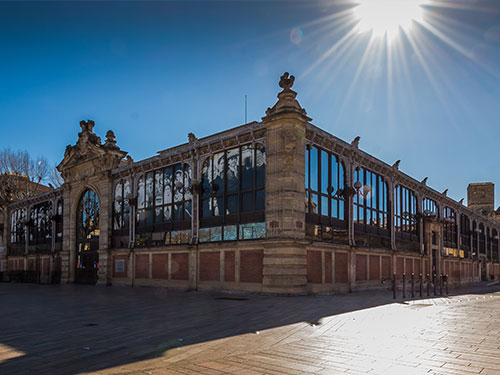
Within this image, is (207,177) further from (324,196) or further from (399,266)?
(399,266)

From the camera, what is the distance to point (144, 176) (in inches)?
1146

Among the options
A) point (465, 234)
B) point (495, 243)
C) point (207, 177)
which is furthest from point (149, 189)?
point (495, 243)

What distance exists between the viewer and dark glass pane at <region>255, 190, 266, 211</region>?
838 inches

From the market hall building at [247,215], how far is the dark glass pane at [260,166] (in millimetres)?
51

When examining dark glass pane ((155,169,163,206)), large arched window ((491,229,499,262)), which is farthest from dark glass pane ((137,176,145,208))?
large arched window ((491,229,499,262))

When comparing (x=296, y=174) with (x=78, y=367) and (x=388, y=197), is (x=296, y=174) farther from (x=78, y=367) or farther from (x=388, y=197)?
(x=78, y=367)

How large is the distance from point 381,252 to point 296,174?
10.3 metres

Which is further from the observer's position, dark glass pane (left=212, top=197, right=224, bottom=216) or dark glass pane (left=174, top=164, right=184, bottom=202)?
dark glass pane (left=174, top=164, right=184, bottom=202)

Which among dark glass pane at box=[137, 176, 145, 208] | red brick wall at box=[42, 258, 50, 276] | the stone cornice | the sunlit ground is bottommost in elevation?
red brick wall at box=[42, 258, 50, 276]

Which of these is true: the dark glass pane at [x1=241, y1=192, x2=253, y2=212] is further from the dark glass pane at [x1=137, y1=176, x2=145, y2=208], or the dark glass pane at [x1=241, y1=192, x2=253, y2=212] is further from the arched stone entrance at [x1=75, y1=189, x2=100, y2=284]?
the arched stone entrance at [x1=75, y1=189, x2=100, y2=284]

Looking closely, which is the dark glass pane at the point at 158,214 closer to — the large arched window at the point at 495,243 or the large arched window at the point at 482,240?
the large arched window at the point at 482,240

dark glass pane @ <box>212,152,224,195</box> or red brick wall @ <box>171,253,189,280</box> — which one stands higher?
dark glass pane @ <box>212,152,224,195</box>

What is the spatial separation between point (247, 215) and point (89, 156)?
57.4 feet

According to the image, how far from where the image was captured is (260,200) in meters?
21.5
